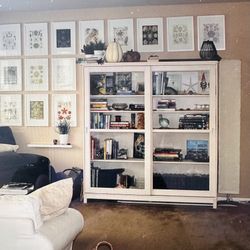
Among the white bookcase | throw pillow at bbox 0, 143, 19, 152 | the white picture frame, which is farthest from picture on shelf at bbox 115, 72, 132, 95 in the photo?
throw pillow at bbox 0, 143, 19, 152

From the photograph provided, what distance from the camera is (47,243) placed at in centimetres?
183

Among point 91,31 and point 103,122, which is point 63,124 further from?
point 91,31

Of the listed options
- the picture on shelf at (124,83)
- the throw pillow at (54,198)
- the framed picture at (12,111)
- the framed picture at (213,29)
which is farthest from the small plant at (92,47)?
the throw pillow at (54,198)

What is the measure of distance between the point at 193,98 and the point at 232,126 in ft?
1.67

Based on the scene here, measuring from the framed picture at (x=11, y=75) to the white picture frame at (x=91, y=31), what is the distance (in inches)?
29.8

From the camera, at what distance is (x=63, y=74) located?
408 centimetres

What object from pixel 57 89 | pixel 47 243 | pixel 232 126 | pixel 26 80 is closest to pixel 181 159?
pixel 232 126

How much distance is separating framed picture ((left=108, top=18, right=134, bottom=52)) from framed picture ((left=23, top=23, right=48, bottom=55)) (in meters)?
0.71

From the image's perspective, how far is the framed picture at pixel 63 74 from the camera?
4.07m

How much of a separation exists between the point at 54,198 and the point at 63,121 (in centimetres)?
211

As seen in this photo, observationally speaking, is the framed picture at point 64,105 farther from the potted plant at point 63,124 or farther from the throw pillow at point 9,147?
the throw pillow at point 9,147

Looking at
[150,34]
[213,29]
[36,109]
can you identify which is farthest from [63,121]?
[213,29]

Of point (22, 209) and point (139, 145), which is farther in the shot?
point (139, 145)

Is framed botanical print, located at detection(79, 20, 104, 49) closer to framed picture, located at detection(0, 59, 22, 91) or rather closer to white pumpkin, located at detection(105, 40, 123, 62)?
white pumpkin, located at detection(105, 40, 123, 62)
